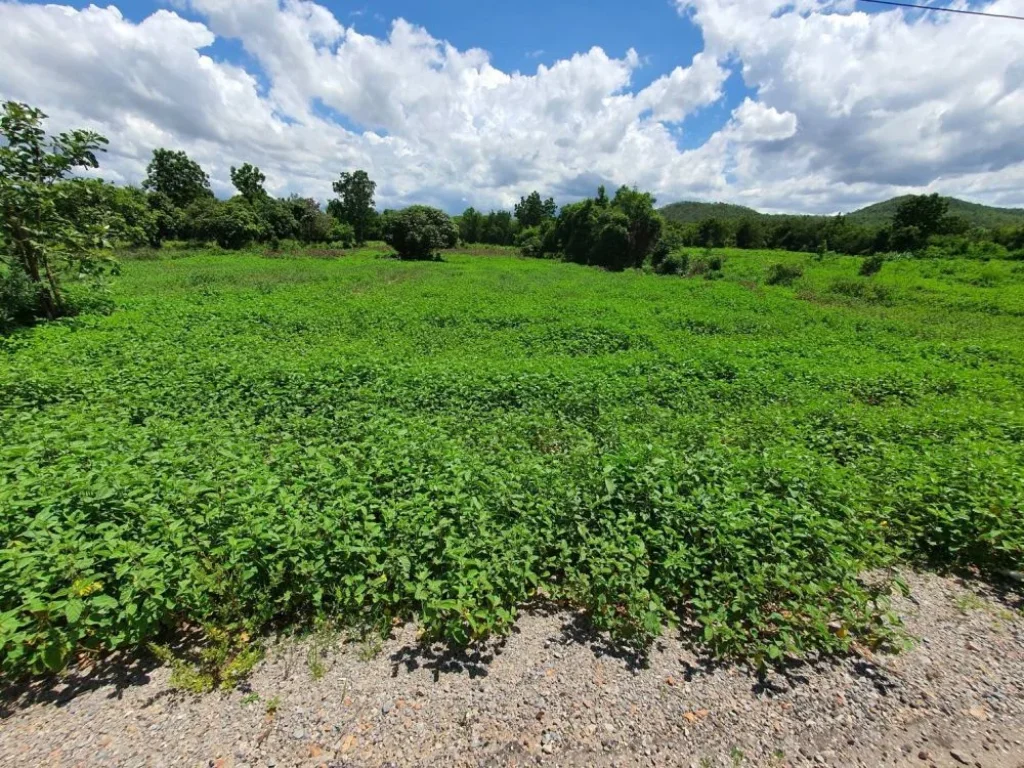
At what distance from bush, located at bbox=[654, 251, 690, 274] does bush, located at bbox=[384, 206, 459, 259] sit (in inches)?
688

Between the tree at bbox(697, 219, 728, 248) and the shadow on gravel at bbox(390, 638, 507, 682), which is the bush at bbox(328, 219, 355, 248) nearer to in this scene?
the tree at bbox(697, 219, 728, 248)

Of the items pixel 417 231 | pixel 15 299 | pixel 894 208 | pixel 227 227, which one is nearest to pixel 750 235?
pixel 417 231

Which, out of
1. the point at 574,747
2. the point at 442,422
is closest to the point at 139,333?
the point at 442,422

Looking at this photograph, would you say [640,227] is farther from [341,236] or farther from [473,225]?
[473,225]

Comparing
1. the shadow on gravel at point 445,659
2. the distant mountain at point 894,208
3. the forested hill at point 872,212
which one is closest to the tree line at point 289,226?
the shadow on gravel at point 445,659

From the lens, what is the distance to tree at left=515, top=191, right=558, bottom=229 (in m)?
78.6

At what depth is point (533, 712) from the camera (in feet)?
9.40

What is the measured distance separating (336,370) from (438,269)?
70.1 ft

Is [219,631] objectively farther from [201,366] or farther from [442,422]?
[201,366]

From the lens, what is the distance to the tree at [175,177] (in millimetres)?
54625

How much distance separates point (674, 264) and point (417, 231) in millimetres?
19988

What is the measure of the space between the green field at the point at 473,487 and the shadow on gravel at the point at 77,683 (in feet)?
0.59

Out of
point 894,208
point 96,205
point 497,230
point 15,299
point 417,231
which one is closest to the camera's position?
point 15,299

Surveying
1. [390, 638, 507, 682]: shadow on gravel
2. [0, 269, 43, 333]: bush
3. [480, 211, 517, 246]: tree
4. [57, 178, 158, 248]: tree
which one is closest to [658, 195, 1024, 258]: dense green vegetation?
[480, 211, 517, 246]: tree
